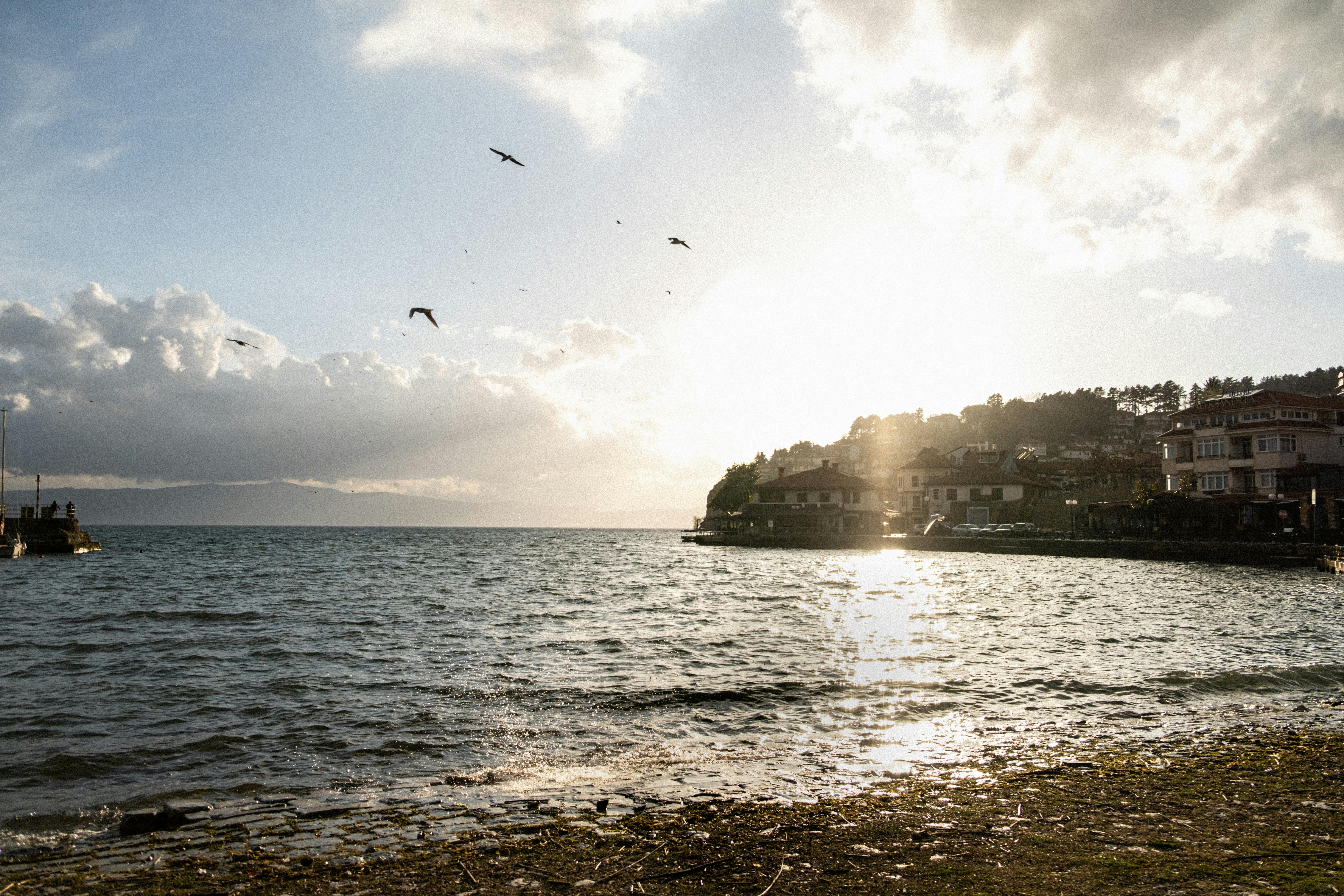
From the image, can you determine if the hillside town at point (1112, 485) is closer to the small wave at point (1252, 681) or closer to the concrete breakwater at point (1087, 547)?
the concrete breakwater at point (1087, 547)

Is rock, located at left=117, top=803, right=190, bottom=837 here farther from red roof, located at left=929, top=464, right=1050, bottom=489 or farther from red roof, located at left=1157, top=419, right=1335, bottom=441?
red roof, located at left=929, top=464, right=1050, bottom=489

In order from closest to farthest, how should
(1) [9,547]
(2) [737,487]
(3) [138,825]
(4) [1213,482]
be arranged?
(3) [138,825] → (4) [1213,482] → (1) [9,547] → (2) [737,487]

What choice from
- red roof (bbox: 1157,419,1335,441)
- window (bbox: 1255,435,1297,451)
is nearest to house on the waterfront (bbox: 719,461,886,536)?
red roof (bbox: 1157,419,1335,441)

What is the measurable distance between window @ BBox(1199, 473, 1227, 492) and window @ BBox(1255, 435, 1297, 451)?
13.8 feet

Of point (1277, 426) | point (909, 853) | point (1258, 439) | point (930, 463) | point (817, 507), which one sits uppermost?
point (1277, 426)

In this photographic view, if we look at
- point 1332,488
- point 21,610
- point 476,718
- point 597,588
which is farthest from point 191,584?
point 1332,488

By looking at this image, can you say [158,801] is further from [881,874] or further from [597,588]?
[597,588]

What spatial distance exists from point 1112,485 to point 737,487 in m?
53.8

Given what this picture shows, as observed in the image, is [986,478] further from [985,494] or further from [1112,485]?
[1112,485]

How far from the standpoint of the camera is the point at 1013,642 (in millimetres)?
22469

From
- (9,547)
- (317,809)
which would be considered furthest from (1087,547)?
(9,547)

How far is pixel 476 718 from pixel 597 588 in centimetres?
3156

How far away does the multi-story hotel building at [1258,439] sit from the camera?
66.4 m

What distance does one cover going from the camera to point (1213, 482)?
7181 centimetres
